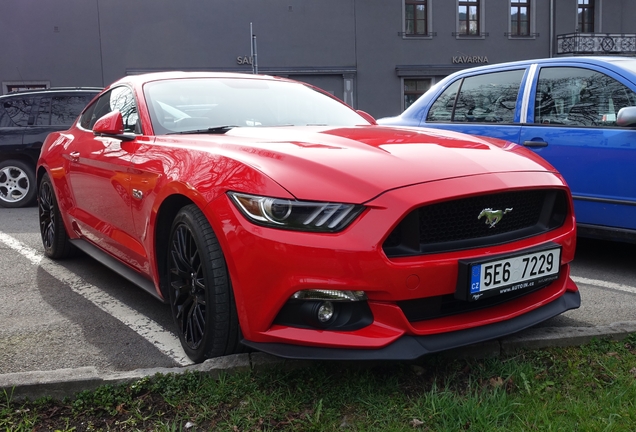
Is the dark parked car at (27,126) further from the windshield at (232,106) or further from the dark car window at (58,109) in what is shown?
the windshield at (232,106)

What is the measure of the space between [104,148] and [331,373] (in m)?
2.15

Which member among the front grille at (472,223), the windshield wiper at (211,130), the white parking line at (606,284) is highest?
the windshield wiper at (211,130)

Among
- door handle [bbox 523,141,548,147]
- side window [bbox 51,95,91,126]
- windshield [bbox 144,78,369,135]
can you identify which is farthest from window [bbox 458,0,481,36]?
windshield [bbox 144,78,369,135]

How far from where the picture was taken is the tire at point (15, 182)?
9.62 m

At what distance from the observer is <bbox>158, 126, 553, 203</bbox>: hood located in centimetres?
259

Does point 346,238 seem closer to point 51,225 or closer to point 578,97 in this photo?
point 578,97

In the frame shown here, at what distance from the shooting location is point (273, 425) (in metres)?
2.47

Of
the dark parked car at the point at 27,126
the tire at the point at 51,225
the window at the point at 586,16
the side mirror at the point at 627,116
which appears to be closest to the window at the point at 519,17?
the window at the point at 586,16

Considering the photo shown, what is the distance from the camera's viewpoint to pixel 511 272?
2740 mm

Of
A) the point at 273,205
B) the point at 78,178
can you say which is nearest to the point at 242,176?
the point at 273,205

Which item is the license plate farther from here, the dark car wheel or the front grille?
the dark car wheel

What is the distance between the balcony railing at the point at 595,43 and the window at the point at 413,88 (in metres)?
5.76

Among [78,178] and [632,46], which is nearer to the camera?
[78,178]

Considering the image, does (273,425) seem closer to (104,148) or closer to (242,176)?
(242,176)
